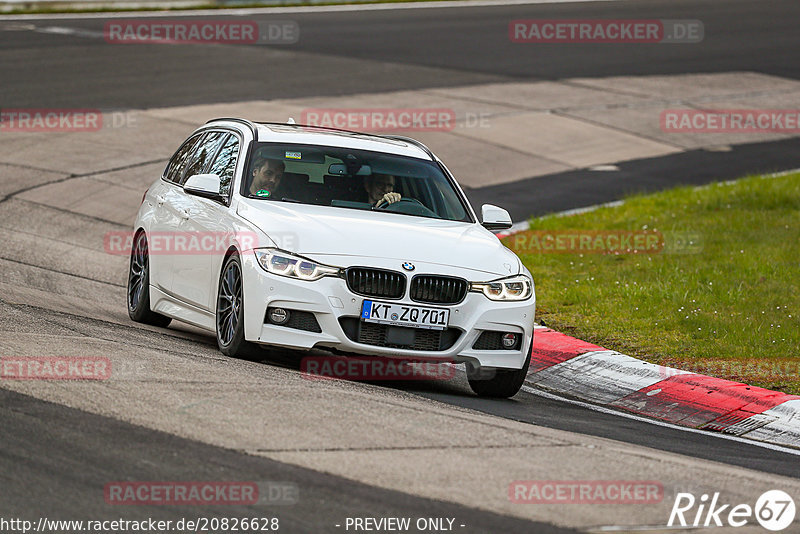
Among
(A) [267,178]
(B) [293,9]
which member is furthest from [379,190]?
(B) [293,9]

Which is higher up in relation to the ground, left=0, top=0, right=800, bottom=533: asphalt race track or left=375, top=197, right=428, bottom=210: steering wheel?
left=375, top=197, right=428, bottom=210: steering wheel

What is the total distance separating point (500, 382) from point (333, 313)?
142 centimetres

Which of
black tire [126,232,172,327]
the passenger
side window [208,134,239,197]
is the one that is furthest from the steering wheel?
black tire [126,232,172,327]

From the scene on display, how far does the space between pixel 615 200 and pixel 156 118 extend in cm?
771

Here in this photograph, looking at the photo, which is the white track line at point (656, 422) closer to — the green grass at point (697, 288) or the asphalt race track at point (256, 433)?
the asphalt race track at point (256, 433)

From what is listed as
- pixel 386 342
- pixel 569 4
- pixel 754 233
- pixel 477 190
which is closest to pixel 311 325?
pixel 386 342

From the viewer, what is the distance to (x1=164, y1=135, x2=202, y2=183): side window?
11172mm

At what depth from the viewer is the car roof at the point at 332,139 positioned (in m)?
10.2

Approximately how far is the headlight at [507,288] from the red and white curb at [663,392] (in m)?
1.13

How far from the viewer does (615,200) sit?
18859 mm

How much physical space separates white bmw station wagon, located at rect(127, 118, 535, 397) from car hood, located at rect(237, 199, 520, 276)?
0.01 metres

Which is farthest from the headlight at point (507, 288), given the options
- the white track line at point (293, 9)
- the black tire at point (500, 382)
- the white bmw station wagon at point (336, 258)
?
the white track line at point (293, 9)

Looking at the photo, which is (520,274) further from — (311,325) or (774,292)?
(774,292)

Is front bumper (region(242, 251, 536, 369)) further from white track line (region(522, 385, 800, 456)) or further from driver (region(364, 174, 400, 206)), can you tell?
driver (region(364, 174, 400, 206))
